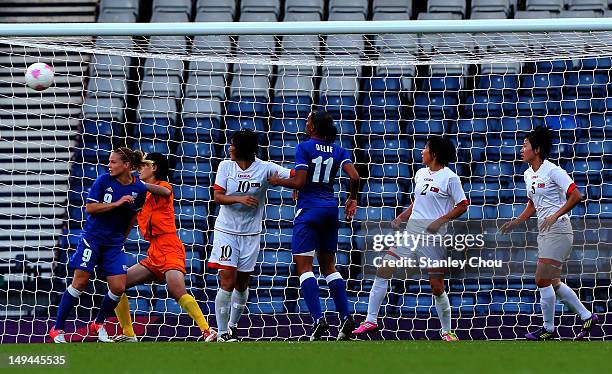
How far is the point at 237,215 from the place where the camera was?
865cm

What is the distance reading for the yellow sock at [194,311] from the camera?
27.9 feet

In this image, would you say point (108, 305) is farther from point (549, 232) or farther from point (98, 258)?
point (549, 232)

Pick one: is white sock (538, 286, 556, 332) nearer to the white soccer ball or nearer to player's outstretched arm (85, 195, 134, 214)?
player's outstretched arm (85, 195, 134, 214)

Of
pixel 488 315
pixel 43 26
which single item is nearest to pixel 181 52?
pixel 43 26

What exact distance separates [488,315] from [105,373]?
5.42 metres

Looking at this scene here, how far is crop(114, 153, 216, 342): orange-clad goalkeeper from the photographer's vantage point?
8.77 meters

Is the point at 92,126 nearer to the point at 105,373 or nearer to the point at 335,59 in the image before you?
the point at 335,59

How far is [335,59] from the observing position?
11.1 meters

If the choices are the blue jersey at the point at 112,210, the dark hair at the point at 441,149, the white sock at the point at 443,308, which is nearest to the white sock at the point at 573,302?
the white sock at the point at 443,308

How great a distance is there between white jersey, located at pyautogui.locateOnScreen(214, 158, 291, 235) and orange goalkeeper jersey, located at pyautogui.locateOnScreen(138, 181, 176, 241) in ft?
1.47

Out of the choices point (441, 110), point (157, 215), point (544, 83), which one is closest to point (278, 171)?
point (157, 215)

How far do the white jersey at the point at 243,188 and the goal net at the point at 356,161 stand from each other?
2.68 feet

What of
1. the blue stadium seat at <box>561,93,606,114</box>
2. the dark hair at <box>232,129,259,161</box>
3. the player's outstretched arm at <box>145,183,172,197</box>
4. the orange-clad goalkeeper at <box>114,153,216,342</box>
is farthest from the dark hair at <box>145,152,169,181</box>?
the blue stadium seat at <box>561,93,606,114</box>

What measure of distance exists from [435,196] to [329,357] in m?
3.14
